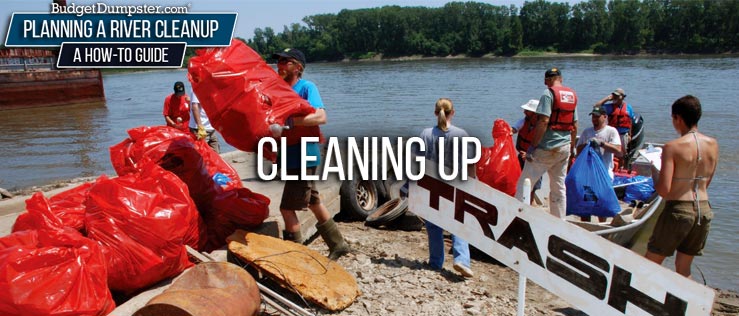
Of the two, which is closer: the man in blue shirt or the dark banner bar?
the man in blue shirt

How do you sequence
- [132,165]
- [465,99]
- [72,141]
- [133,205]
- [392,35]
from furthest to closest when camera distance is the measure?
[392,35] < [465,99] < [72,141] < [132,165] < [133,205]

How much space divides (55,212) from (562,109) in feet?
14.8

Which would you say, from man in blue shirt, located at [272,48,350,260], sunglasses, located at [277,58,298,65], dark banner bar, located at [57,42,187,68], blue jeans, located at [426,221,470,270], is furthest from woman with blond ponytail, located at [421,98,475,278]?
dark banner bar, located at [57,42,187,68]

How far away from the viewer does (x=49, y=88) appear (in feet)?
96.7

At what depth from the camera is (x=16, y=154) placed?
15.9 meters

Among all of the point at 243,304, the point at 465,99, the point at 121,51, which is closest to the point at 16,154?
the point at 121,51

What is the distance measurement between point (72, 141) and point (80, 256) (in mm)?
17031

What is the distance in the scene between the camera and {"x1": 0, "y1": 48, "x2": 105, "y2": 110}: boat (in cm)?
2817

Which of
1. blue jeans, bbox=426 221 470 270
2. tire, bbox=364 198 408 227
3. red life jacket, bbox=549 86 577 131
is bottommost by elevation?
tire, bbox=364 198 408 227

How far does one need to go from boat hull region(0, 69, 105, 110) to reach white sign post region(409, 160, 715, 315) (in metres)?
30.1

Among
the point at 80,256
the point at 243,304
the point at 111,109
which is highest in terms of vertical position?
the point at 80,256

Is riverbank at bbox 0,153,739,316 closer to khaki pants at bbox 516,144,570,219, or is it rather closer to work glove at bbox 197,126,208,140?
khaki pants at bbox 516,144,570,219

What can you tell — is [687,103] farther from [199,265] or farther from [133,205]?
[133,205]

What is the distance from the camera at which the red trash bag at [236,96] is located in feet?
12.4
